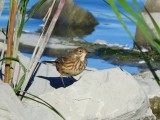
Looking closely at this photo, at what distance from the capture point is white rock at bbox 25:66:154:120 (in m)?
5.88

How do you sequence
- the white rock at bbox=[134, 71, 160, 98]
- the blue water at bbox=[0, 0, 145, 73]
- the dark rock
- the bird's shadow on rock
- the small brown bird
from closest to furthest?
1. the white rock at bbox=[134, 71, 160, 98]
2. the small brown bird
3. the bird's shadow on rock
4. the blue water at bbox=[0, 0, 145, 73]
5. the dark rock

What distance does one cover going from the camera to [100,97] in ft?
19.5

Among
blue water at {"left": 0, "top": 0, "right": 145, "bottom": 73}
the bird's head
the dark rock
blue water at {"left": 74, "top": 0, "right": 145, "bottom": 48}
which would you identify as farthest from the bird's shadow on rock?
the dark rock

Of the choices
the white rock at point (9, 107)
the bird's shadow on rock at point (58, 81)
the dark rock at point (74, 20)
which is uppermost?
the white rock at point (9, 107)

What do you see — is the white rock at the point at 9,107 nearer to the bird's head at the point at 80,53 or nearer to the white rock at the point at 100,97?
the white rock at the point at 100,97

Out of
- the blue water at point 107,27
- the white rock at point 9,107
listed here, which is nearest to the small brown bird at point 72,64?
the white rock at point 9,107

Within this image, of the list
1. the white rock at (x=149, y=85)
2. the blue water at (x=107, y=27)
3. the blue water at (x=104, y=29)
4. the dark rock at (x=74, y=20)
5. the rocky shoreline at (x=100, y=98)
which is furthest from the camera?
the dark rock at (x=74, y=20)

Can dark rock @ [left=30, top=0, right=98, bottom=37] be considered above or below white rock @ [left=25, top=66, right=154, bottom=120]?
below

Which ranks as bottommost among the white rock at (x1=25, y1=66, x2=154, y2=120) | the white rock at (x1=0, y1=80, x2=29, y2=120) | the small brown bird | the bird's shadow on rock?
the bird's shadow on rock

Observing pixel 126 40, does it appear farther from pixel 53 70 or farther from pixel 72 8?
pixel 53 70

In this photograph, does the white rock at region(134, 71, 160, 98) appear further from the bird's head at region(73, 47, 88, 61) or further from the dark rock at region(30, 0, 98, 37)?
the dark rock at region(30, 0, 98, 37)

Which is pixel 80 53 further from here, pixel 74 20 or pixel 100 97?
pixel 74 20

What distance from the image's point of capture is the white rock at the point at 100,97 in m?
5.88

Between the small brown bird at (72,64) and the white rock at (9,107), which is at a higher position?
the white rock at (9,107)
